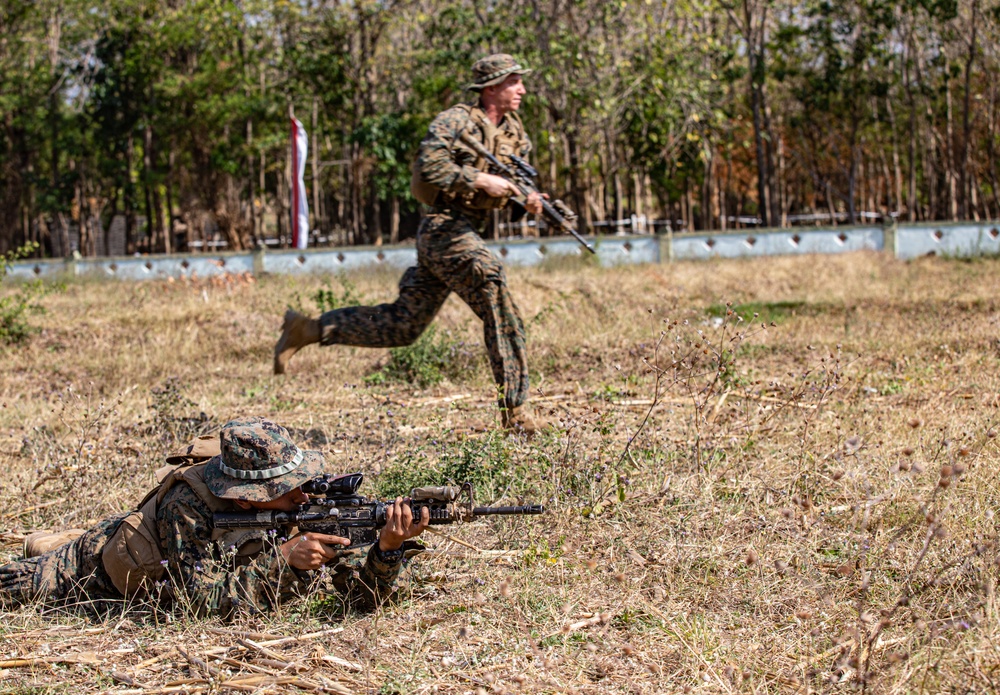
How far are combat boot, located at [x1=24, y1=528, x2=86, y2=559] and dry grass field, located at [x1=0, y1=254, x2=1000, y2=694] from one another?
299 mm

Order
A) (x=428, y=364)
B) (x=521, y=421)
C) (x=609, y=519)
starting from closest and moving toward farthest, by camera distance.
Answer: (x=609, y=519), (x=521, y=421), (x=428, y=364)

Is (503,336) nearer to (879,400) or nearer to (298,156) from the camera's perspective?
(879,400)

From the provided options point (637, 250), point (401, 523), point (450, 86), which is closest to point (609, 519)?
point (401, 523)

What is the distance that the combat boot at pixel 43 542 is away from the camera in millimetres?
4305

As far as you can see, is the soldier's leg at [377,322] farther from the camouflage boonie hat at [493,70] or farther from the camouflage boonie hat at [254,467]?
Answer: the camouflage boonie hat at [254,467]

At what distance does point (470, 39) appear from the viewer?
22906 mm

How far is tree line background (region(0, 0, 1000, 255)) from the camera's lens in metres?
23.2

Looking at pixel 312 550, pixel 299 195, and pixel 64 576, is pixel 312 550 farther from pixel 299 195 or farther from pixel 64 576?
pixel 299 195

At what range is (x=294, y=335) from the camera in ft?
19.1

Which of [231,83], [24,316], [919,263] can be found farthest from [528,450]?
[231,83]

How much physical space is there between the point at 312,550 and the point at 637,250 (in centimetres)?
1478

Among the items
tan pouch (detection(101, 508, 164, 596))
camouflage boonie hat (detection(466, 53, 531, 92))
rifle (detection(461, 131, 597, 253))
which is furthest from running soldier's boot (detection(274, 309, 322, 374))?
tan pouch (detection(101, 508, 164, 596))

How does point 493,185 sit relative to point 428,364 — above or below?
above

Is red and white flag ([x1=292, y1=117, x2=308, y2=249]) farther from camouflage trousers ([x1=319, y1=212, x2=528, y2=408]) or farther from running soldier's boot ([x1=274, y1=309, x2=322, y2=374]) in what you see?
camouflage trousers ([x1=319, y1=212, x2=528, y2=408])
